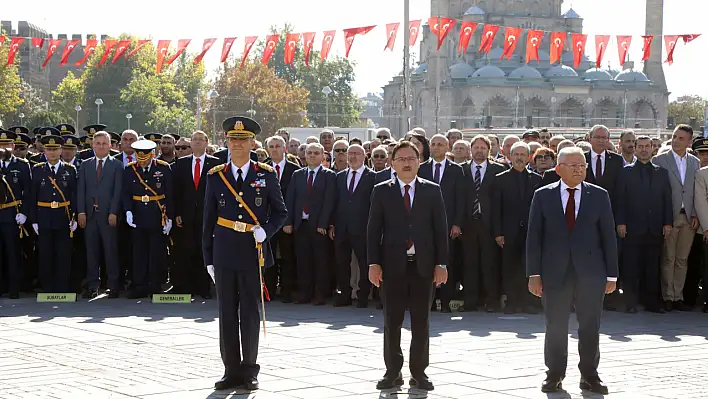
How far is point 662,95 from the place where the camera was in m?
119

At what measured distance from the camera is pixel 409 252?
360 inches

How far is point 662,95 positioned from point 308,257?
10997 centimetres

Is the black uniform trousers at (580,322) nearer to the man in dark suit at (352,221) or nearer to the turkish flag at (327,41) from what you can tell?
the man in dark suit at (352,221)

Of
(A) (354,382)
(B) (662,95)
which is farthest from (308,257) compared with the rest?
(B) (662,95)

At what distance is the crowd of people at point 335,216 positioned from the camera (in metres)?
14.1

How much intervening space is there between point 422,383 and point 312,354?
1.84 m

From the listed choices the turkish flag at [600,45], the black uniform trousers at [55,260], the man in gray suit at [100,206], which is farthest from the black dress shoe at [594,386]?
the turkish flag at [600,45]

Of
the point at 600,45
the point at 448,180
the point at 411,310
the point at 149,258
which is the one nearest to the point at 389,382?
the point at 411,310

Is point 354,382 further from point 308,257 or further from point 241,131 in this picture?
point 308,257

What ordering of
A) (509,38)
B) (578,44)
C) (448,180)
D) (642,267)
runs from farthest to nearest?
(578,44)
(509,38)
(642,267)
(448,180)

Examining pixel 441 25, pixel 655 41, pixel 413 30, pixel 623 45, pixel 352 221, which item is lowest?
pixel 352 221

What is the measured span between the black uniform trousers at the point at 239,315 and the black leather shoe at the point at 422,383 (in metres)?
1.33

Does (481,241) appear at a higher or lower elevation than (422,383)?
higher

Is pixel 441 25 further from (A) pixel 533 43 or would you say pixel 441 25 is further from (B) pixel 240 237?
(B) pixel 240 237
